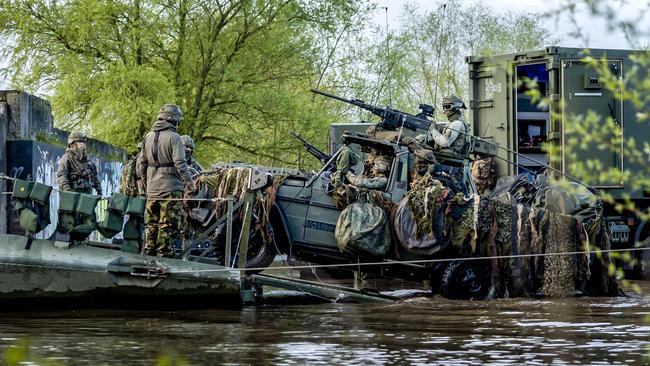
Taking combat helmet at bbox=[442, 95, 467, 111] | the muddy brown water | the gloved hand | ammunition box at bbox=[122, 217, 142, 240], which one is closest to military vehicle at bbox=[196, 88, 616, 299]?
the muddy brown water

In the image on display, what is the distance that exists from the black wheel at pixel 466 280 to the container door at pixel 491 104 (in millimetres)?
5450

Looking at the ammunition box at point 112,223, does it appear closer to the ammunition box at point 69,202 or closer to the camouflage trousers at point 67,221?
the camouflage trousers at point 67,221

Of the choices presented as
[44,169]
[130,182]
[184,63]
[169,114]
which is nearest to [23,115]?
[44,169]

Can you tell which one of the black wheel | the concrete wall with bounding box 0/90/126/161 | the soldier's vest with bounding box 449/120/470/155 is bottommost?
the black wheel

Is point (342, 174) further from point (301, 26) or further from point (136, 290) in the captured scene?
point (301, 26)

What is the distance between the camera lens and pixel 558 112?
786 inches

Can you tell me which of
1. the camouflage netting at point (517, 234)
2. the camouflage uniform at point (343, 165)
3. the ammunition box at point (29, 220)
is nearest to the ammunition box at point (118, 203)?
the ammunition box at point (29, 220)

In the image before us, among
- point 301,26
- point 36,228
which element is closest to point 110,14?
point 301,26

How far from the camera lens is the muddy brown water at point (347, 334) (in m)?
9.48

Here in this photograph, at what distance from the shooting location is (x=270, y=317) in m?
13.1

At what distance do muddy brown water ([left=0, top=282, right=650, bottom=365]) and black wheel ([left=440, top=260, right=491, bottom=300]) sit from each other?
17.3 inches

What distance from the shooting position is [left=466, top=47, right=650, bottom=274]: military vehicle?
788 inches

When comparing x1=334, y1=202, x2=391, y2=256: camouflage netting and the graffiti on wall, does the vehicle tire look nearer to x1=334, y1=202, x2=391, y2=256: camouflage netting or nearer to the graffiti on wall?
x1=334, y1=202, x2=391, y2=256: camouflage netting

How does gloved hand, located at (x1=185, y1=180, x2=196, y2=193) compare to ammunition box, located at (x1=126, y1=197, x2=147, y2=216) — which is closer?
ammunition box, located at (x1=126, y1=197, x2=147, y2=216)
